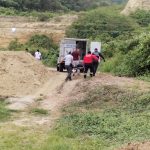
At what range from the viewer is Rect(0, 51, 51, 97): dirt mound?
22759 mm

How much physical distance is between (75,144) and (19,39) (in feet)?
160

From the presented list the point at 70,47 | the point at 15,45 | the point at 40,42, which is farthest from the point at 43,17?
the point at 70,47

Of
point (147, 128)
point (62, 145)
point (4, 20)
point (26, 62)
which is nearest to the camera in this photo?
point (62, 145)

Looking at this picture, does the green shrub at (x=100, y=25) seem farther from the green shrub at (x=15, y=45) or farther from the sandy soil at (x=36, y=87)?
the sandy soil at (x=36, y=87)

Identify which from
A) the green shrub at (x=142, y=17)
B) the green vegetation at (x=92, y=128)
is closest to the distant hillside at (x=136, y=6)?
the green shrub at (x=142, y=17)

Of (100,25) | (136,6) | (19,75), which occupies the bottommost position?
(19,75)

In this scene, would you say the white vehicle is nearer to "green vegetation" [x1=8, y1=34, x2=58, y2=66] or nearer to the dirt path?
the dirt path

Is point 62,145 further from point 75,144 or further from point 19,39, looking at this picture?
point 19,39

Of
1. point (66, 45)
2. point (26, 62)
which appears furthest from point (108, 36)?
point (26, 62)

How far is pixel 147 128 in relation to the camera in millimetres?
13211

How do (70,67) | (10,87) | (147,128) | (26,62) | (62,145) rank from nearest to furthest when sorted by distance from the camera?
(62,145), (147,128), (10,87), (70,67), (26,62)

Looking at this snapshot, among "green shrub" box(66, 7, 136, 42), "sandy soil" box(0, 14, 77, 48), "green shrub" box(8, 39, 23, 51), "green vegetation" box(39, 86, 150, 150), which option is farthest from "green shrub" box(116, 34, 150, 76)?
"sandy soil" box(0, 14, 77, 48)

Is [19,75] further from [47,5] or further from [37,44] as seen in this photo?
[47,5]

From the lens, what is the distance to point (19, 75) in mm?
25531
